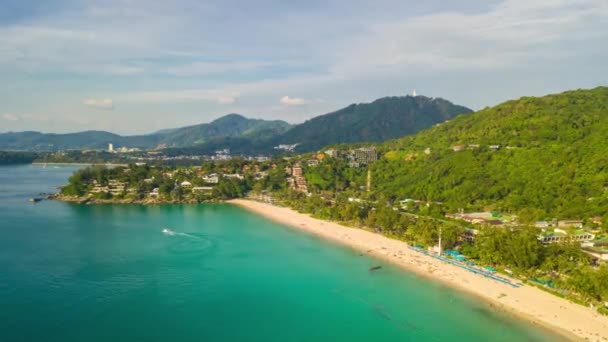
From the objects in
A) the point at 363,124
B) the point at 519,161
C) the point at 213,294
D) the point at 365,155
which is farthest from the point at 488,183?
the point at 363,124

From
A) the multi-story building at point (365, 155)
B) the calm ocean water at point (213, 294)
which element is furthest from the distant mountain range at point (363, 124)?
the calm ocean water at point (213, 294)

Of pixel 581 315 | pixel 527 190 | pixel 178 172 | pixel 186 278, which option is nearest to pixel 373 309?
pixel 581 315

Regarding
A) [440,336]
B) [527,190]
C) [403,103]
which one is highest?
[403,103]

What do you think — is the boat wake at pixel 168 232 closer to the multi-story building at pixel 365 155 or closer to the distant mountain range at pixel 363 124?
the multi-story building at pixel 365 155

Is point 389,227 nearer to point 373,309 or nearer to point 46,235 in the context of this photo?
point 373,309

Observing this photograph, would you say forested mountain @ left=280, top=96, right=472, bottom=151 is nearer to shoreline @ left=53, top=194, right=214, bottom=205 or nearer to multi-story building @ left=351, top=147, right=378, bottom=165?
multi-story building @ left=351, top=147, right=378, bottom=165
